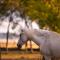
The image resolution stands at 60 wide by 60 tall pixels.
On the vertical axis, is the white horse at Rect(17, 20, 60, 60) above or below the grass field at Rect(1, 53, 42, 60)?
above

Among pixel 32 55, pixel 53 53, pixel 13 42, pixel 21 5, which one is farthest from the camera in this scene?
pixel 13 42

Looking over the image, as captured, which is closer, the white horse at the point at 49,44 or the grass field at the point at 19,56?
the white horse at the point at 49,44

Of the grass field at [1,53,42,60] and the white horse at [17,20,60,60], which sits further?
the grass field at [1,53,42,60]

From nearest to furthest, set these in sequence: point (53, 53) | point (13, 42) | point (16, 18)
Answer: point (53, 53) → point (16, 18) → point (13, 42)

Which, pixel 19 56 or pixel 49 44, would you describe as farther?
pixel 19 56

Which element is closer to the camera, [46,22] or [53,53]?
[53,53]

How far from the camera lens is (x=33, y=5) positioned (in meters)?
4.86

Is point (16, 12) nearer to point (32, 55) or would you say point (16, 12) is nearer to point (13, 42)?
point (32, 55)

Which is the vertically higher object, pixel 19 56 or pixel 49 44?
pixel 49 44

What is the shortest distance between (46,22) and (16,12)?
1.04 meters

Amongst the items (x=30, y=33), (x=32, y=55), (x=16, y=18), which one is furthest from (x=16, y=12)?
(x=30, y=33)

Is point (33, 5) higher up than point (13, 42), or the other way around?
point (33, 5)

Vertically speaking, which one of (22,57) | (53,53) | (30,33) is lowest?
(22,57)

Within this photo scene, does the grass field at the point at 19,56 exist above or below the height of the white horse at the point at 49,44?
below
